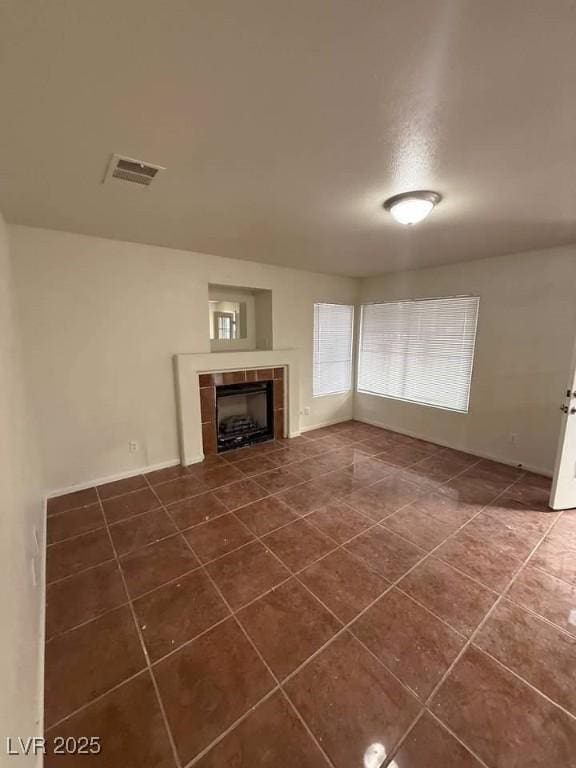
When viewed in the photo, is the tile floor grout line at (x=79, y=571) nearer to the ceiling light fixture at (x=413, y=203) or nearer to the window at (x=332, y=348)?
the ceiling light fixture at (x=413, y=203)

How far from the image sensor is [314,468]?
3.46 metres

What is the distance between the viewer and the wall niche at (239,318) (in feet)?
13.2

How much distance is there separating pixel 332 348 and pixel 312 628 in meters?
3.87

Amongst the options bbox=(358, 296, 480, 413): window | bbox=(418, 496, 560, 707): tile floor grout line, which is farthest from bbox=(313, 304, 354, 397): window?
bbox=(418, 496, 560, 707): tile floor grout line

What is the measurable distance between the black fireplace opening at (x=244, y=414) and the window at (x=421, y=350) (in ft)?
6.06

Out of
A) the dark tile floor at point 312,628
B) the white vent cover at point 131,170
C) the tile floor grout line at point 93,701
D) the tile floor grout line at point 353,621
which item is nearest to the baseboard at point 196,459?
the dark tile floor at point 312,628

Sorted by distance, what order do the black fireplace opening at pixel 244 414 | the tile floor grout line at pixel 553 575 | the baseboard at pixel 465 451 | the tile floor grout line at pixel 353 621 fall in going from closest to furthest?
the tile floor grout line at pixel 353 621 < the tile floor grout line at pixel 553 575 < the baseboard at pixel 465 451 < the black fireplace opening at pixel 244 414

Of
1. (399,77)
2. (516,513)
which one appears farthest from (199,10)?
(516,513)

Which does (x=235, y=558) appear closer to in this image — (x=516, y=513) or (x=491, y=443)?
(x=516, y=513)

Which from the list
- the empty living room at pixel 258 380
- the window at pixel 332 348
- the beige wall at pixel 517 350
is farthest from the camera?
the window at pixel 332 348

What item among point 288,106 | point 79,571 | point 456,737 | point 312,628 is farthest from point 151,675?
point 288,106

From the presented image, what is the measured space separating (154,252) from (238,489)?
2552 mm

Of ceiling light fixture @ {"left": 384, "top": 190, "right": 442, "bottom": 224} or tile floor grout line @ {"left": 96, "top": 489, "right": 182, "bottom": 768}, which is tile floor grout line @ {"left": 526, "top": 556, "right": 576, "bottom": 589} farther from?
ceiling light fixture @ {"left": 384, "top": 190, "right": 442, "bottom": 224}

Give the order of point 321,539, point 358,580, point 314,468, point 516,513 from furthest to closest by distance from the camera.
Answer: point 314,468, point 516,513, point 321,539, point 358,580
